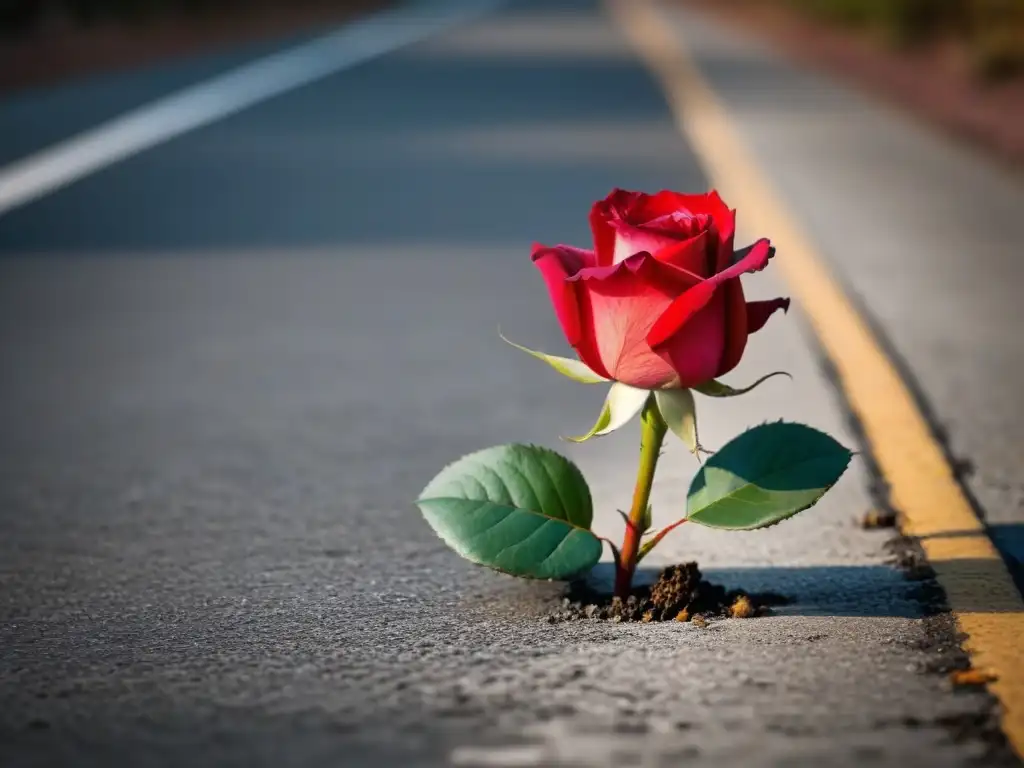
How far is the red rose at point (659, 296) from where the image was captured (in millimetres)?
2912

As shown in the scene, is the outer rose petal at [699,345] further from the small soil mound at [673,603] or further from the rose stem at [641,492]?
the small soil mound at [673,603]

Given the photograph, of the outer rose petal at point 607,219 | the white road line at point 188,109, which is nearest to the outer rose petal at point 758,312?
the outer rose petal at point 607,219

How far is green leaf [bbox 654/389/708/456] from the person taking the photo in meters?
2.98

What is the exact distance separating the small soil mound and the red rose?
0.48 metres

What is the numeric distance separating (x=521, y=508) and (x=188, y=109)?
12.1m

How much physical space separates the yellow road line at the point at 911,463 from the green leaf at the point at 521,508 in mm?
683

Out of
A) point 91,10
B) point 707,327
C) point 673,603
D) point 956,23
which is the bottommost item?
point 673,603

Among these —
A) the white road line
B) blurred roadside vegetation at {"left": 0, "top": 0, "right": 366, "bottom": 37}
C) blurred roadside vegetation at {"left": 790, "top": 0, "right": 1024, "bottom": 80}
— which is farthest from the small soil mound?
blurred roadside vegetation at {"left": 0, "top": 0, "right": 366, "bottom": 37}

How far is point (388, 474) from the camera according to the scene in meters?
4.53

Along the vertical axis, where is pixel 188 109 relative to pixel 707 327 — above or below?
above

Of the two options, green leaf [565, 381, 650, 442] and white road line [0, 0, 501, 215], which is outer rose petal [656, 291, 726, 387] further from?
white road line [0, 0, 501, 215]

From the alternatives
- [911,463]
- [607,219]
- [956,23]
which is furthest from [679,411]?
[956,23]

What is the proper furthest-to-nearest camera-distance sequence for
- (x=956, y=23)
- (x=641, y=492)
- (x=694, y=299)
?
1. (x=956, y=23)
2. (x=641, y=492)
3. (x=694, y=299)

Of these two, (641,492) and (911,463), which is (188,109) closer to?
(911,463)
